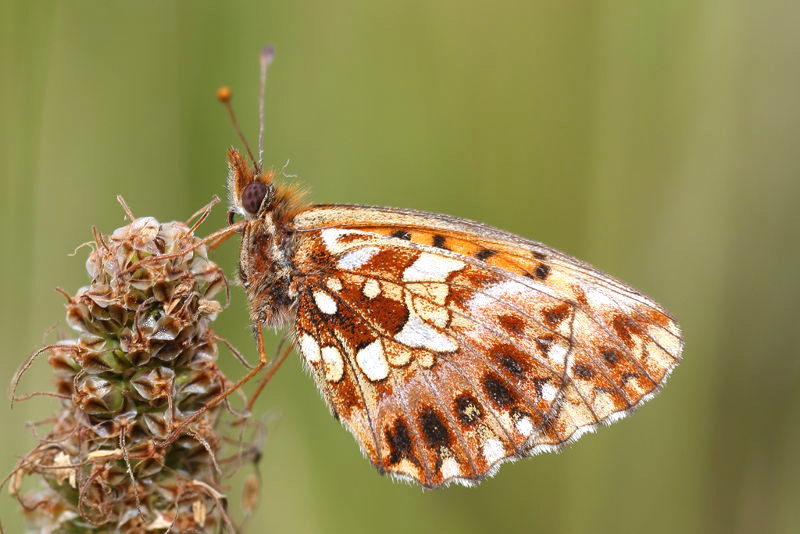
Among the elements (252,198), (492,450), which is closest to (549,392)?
(492,450)

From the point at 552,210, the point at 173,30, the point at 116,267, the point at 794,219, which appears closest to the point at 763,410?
the point at 794,219

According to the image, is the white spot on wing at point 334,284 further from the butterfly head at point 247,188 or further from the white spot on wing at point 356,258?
the butterfly head at point 247,188

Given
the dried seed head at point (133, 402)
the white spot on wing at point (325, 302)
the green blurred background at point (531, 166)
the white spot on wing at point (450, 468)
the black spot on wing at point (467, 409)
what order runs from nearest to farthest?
the dried seed head at point (133, 402) < the white spot on wing at point (450, 468) < the black spot on wing at point (467, 409) < the white spot on wing at point (325, 302) < the green blurred background at point (531, 166)

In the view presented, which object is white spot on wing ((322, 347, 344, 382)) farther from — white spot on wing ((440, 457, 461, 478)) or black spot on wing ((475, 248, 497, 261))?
black spot on wing ((475, 248, 497, 261))

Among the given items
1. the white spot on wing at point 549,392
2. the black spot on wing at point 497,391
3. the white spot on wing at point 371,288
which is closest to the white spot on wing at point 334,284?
the white spot on wing at point 371,288

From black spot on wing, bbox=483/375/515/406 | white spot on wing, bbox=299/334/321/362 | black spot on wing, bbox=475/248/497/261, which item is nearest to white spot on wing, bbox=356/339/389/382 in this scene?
white spot on wing, bbox=299/334/321/362

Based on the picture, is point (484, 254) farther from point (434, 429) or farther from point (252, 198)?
point (252, 198)
